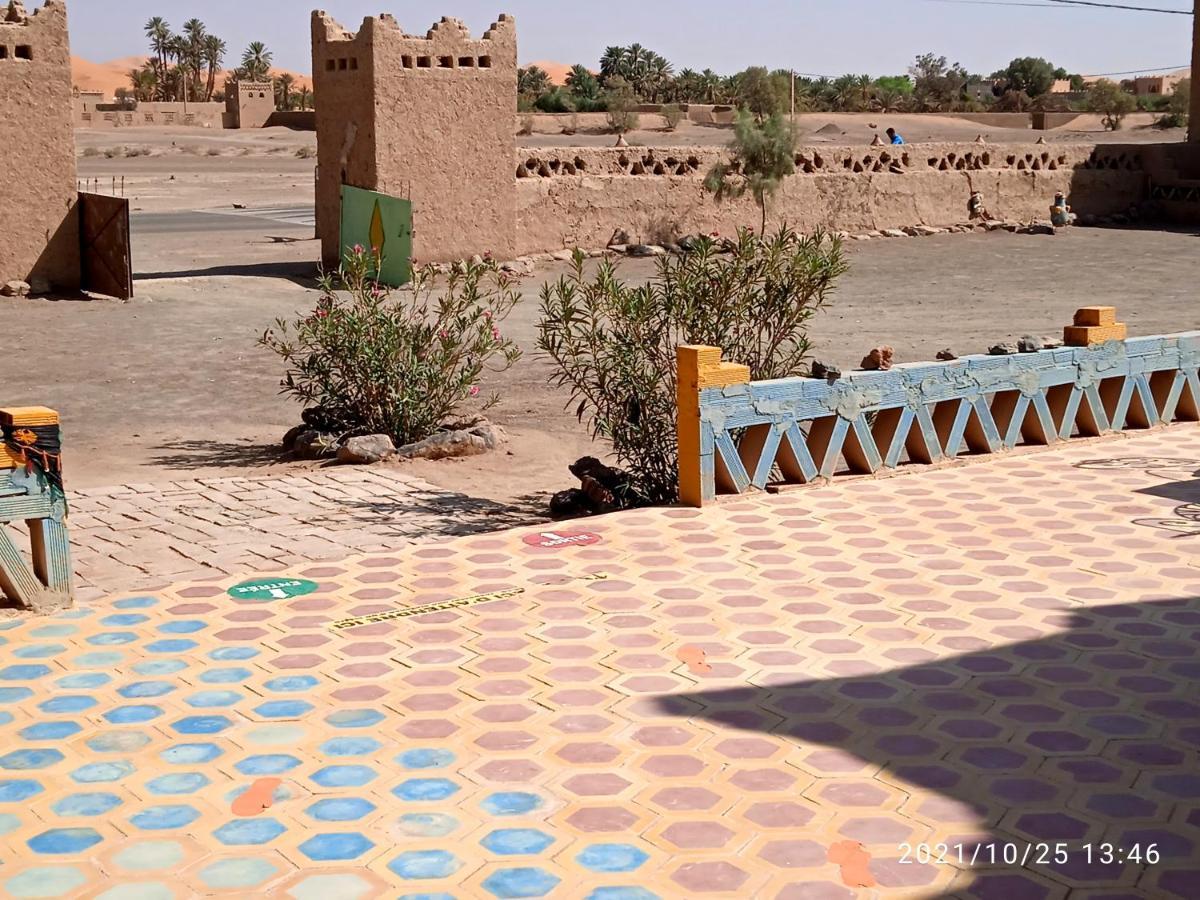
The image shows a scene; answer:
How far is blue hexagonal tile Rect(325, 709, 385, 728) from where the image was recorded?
195 inches

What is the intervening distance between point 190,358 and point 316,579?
8.21 m

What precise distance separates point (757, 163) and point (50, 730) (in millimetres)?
20376

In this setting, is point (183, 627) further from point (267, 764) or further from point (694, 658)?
point (694, 658)

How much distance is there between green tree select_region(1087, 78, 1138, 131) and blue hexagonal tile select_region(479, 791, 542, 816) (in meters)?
53.5

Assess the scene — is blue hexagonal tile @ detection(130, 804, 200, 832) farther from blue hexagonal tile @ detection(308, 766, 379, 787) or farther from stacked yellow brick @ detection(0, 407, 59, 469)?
stacked yellow brick @ detection(0, 407, 59, 469)

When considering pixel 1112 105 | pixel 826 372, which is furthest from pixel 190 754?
pixel 1112 105

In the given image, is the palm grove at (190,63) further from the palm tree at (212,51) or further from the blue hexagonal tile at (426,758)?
the blue hexagonal tile at (426,758)

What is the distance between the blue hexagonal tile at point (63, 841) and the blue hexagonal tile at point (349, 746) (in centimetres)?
81

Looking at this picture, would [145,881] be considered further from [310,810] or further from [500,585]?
[500,585]

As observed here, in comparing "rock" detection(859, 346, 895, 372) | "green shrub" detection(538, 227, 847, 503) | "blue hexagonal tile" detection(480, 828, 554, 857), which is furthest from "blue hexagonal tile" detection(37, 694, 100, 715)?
"rock" detection(859, 346, 895, 372)

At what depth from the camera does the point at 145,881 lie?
3863mm

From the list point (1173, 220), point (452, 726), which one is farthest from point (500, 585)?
point (1173, 220)

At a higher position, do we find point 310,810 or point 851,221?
point 851,221

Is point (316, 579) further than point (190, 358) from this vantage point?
No
